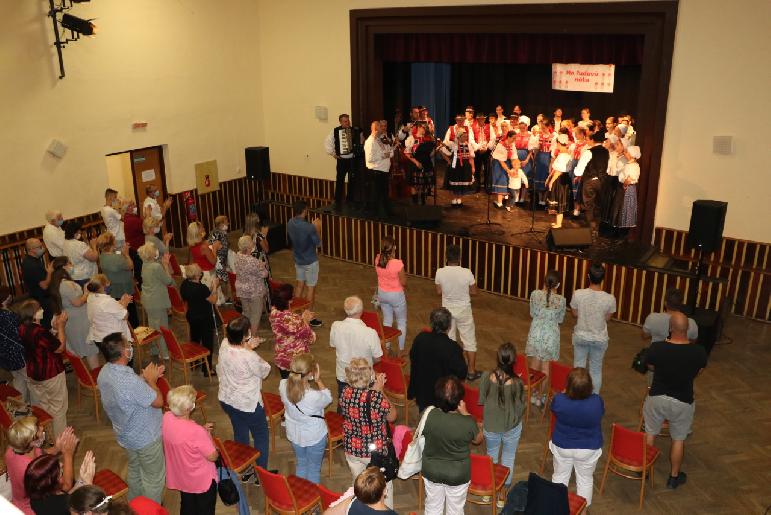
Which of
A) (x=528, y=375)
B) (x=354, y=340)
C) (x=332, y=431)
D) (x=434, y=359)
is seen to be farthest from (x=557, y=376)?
(x=332, y=431)

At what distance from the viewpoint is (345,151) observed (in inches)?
442

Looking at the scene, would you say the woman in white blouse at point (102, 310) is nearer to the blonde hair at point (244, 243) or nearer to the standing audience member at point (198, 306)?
the standing audience member at point (198, 306)

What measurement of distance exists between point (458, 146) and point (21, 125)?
6.49 m

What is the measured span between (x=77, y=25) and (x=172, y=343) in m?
5.15

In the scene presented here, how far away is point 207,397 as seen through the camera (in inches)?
282

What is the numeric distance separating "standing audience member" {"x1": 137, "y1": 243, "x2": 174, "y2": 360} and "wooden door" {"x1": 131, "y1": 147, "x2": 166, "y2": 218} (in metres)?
4.40

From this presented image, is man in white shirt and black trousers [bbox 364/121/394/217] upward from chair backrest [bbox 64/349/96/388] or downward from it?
upward

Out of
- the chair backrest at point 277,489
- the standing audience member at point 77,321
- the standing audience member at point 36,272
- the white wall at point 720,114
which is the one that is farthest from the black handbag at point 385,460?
the white wall at point 720,114

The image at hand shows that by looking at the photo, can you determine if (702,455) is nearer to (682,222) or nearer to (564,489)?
(564,489)

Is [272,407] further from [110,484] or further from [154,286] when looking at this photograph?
[154,286]

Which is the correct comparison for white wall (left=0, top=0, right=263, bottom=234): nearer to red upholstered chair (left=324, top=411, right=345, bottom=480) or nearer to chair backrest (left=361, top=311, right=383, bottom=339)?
chair backrest (left=361, top=311, right=383, bottom=339)

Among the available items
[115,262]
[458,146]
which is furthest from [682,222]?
[115,262]

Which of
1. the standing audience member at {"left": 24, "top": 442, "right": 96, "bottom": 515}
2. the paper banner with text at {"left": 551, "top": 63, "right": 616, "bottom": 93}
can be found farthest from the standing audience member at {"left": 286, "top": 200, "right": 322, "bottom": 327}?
the paper banner with text at {"left": 551, "top": 63, "right": 616, "bottom": 93}

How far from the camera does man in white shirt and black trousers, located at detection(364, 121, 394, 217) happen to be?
424 inches
